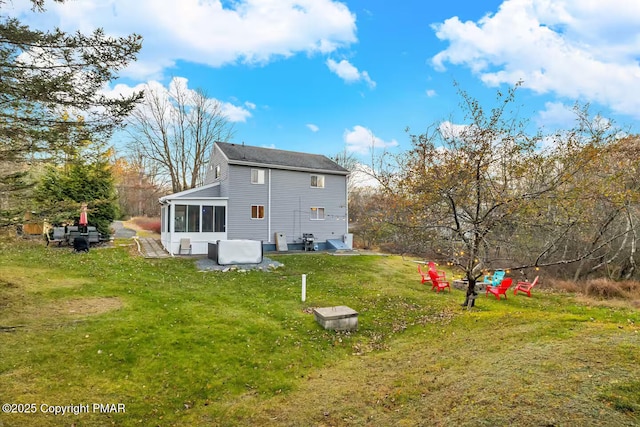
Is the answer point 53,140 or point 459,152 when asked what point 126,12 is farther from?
point 459,152

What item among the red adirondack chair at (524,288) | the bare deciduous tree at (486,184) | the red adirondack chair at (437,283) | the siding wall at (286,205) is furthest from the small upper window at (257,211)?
the red adirondack chair at (524,288)

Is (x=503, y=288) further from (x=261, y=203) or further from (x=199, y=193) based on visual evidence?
(x=199, y=193)

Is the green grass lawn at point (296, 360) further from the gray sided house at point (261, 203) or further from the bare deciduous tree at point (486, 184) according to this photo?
the gray sided house at point (261, 203)

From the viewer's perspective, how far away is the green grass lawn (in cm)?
314

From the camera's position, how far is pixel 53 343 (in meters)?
5.38

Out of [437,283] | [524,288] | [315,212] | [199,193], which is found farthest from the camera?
[315,212]

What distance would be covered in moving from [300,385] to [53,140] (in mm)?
5688

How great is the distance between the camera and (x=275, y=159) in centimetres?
2012

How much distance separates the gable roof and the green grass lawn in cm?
1063

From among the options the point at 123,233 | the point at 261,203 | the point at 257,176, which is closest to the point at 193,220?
the point at 261,203

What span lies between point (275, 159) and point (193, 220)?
615 centimetres

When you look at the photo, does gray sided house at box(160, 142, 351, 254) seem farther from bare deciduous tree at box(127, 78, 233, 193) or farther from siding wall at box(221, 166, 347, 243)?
bare deciduous tree at box(127, 78, 233, 193)

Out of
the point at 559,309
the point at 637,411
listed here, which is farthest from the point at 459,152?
the point at 637,411

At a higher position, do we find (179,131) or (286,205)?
(179,131)
